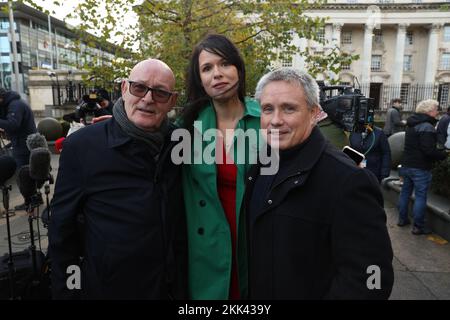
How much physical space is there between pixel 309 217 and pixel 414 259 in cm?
418

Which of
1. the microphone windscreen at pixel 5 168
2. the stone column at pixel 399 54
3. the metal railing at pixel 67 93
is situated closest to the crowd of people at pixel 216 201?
the microphone windscreen at pixel 5 168

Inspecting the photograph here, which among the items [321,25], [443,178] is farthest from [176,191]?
[321,25]

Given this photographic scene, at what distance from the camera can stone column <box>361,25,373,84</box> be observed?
170 feet

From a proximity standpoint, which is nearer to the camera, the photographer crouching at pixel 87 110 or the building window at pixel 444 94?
the photographer crouching at pixel 87 110

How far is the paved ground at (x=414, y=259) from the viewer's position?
160 inches

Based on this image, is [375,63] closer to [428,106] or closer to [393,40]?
[393,40]

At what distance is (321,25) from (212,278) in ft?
27.5

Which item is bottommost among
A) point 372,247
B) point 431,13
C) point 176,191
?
point 372,247

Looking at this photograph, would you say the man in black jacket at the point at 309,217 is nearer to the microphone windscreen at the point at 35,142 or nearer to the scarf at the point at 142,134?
the scarf at the point at 142,134

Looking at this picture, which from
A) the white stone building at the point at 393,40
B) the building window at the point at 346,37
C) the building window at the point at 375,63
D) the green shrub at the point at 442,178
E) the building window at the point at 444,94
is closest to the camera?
the green shrub at the point at 442,178

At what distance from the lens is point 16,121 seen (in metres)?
6.04

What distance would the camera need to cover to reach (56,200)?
1998 millimetres

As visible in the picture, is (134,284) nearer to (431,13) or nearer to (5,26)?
(431,13)

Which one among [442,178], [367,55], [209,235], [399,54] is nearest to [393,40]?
[399,54]
